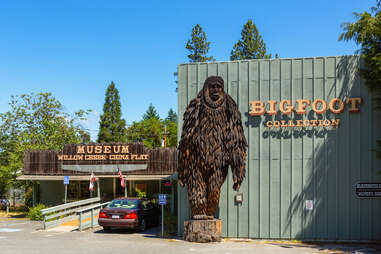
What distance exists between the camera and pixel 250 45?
1848 inches

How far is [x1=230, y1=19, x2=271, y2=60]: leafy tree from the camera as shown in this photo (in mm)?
46906

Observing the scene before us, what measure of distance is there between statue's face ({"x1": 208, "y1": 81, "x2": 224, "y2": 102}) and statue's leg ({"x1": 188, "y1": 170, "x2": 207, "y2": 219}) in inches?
105

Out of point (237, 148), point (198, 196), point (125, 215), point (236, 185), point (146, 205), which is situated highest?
point (237, 148)

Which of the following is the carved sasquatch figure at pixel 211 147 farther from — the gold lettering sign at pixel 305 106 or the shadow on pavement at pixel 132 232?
the shadow on pavement at pixel 132 232

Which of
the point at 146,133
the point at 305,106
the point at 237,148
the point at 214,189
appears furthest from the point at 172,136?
the point at 237,148

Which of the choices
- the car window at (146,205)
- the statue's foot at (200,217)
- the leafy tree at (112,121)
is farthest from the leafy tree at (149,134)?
the statue's foot at (200,217)

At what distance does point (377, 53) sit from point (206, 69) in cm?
612

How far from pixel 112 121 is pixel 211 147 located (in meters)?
52.0

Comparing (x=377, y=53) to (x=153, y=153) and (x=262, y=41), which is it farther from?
(x=262, y=41)

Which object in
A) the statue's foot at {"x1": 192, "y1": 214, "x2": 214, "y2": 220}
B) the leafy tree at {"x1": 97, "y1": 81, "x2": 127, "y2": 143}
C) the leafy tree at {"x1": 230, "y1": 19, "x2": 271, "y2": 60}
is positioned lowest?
the statue's foot at {"x1": 192, "y1": 214, "x2": 214, "y2": 220}

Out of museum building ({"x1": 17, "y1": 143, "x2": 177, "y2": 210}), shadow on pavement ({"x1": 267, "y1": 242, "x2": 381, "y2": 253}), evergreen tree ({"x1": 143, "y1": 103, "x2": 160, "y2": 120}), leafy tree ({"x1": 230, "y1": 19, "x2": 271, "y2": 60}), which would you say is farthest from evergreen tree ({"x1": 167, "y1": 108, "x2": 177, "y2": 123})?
shadow on pavement ({"x1": 267, "y1": 242, "x2": 381, "y2": 253})

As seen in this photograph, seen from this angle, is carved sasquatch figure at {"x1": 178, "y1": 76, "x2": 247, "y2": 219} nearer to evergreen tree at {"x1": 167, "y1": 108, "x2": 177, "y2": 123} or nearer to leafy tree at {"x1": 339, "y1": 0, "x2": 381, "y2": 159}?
leafy tree at {"x1": 339, "y1": 0, "x2": 381, "y2": 159}

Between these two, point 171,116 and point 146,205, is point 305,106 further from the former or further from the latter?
point 171,116

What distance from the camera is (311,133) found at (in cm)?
1443
